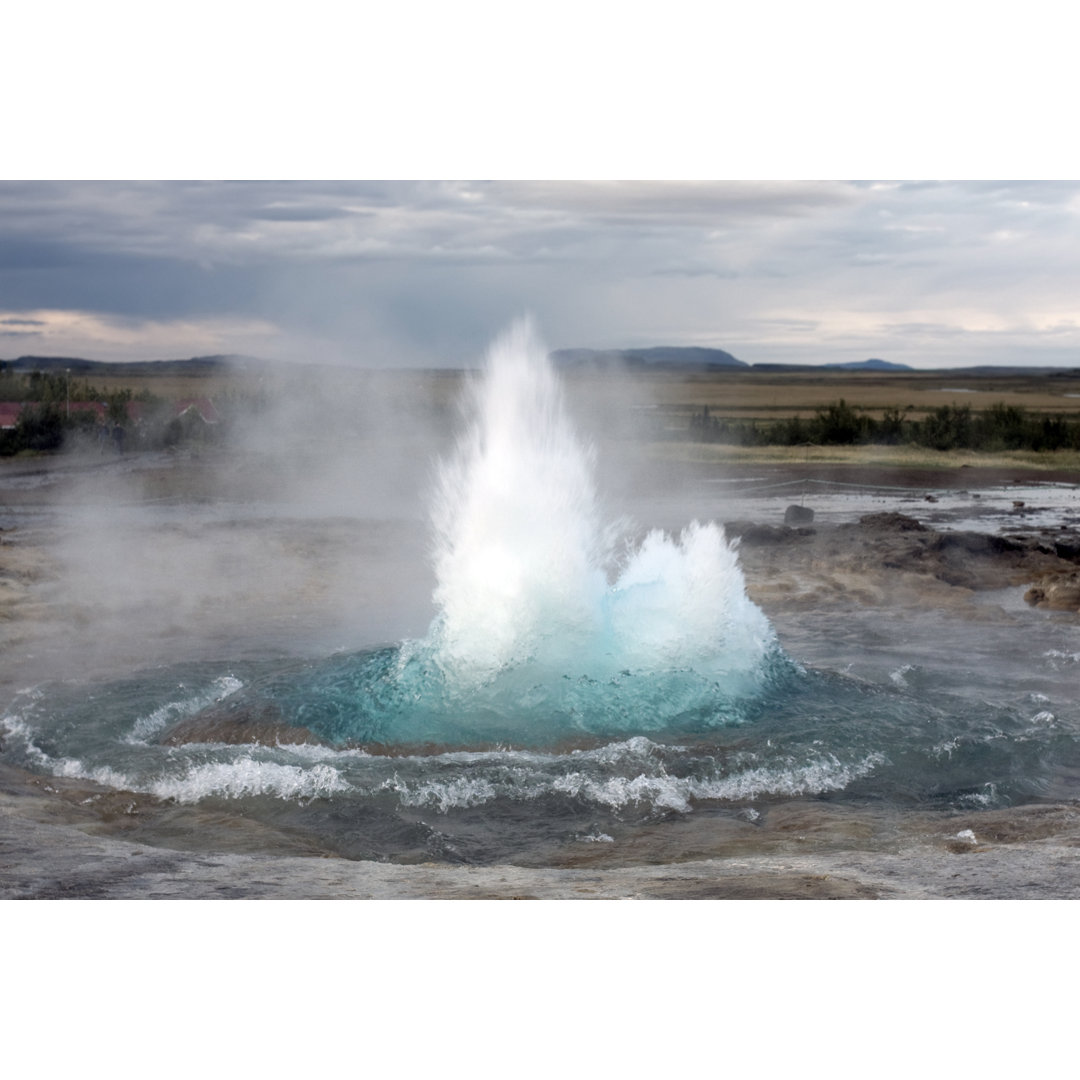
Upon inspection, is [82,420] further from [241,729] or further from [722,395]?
[722,395]

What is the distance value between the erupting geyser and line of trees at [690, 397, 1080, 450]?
7.00m

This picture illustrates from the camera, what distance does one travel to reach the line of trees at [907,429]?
38.0ft

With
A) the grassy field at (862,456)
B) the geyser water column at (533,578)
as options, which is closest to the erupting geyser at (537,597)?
the geyser water column at (533,578)

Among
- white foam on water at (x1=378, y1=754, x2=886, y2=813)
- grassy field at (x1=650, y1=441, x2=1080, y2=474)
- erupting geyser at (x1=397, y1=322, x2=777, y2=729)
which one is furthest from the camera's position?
grassy field at (x1=650, y1=441, x2=1080, y2=474)

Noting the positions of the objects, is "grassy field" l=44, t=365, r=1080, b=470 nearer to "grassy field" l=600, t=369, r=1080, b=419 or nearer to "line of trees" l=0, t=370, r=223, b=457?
"grassy field" l=600, t=369, r=1080, b=419

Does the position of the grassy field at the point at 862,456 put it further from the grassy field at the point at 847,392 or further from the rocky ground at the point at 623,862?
the rocky ground at the point at 623,862

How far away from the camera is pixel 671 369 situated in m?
7.86

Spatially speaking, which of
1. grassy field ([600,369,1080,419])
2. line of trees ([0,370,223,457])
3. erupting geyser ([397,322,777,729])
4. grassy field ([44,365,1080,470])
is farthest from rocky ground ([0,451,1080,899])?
grassy field ([600,369,1080,419])

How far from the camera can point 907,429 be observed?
47.2 ft

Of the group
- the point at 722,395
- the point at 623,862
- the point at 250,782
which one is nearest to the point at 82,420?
the point at 722,395

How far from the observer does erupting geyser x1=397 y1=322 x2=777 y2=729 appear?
5.06 metres

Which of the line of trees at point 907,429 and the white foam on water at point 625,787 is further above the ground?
the line of trees at point 907,429

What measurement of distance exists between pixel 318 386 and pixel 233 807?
642cm

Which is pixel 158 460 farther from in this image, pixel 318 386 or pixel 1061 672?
pixel 1061 672
